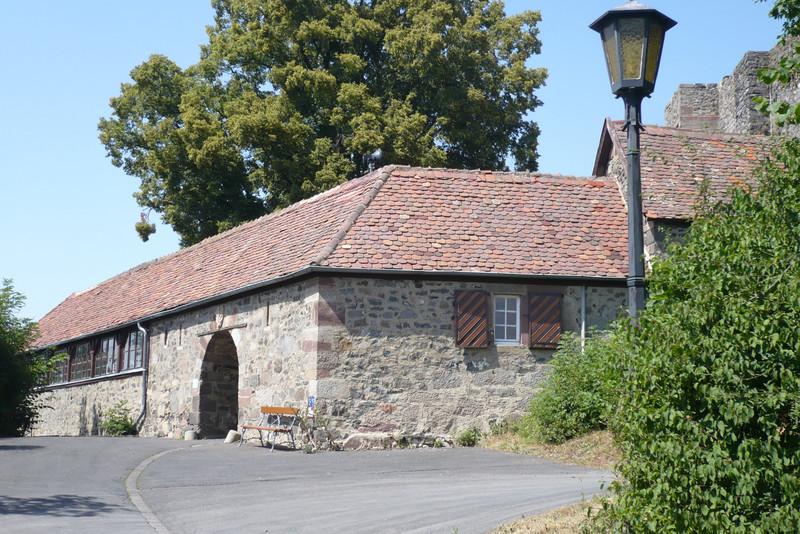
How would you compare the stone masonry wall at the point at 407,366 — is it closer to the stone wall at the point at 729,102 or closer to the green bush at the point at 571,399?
the green bush at the point at 571,399

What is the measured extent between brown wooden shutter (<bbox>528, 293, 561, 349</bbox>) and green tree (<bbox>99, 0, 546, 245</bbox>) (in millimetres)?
12880

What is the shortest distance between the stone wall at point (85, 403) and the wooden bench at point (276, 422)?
7.47m

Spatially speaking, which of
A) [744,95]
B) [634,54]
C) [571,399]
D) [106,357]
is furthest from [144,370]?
[744,95]

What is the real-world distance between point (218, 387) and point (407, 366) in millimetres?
6126

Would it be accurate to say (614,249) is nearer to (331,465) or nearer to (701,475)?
(331,465)

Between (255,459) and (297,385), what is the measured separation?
8.64ft

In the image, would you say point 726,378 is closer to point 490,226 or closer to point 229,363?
point 490,226

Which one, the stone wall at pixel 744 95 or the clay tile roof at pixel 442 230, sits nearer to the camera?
the clay tile roof at pixel 442 230

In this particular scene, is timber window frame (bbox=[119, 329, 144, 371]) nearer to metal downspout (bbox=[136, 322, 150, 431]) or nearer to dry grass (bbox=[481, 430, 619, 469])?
metal downspout (bbox=[136, 322, 150, 431])

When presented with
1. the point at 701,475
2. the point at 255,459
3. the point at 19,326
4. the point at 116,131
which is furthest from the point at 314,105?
the point at 701,475

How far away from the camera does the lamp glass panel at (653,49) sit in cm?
843

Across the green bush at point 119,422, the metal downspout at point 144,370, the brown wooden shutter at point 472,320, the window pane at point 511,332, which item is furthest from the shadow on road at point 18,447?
the window pane at point 511,332

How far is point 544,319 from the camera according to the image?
19.5 metres

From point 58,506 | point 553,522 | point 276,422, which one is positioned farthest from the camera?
point 276,422
